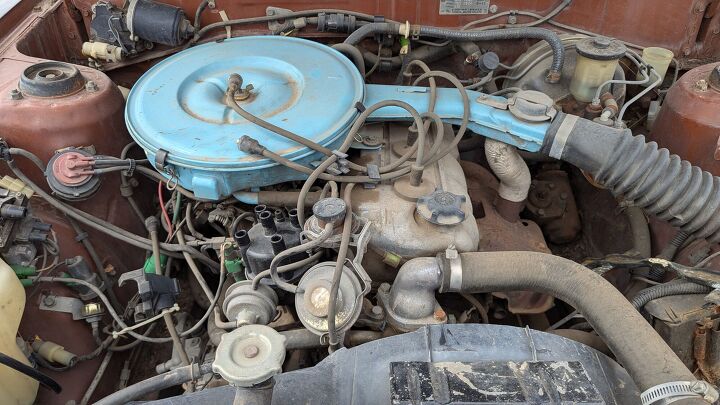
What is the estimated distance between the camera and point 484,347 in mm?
1090

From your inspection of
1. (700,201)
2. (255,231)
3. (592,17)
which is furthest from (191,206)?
(592,17)

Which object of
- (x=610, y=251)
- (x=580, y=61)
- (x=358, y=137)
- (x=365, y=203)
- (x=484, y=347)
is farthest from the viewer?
(x=610, y=251)

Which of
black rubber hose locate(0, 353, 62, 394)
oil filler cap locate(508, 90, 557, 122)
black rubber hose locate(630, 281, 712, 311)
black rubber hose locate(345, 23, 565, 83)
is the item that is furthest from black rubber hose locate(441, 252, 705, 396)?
black rubber hose locate(0, 353, 62, 394)

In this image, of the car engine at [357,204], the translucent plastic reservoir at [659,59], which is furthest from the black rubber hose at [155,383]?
the translucent plastic reservoir at [659,59]

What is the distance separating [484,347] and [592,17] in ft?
4.66

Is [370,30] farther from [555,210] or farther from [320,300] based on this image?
[320,300]

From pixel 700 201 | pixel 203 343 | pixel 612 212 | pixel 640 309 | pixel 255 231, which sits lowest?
pixel 203 343

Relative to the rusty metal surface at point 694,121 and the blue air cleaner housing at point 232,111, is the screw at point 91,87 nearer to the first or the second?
the blue air cleaner housing at point 232,111

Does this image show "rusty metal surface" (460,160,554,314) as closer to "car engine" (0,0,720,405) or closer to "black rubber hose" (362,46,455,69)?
"car engine" (0,0,720,405)

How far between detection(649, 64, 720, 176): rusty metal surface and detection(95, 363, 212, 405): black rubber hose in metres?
1.47

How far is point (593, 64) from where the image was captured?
1650 millimetres

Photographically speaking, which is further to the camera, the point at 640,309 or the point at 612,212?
the point at 612,212

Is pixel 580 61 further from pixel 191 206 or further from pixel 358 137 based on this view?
pixel 191 206

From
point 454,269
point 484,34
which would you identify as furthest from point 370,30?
point 454,269
